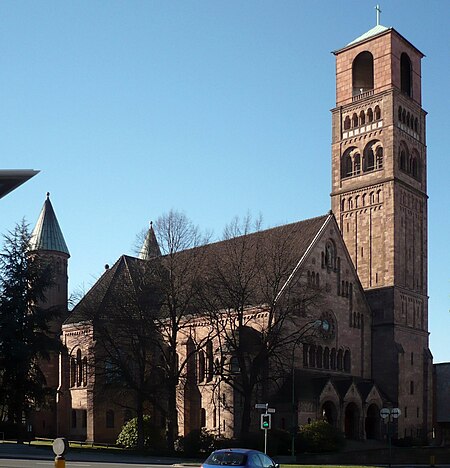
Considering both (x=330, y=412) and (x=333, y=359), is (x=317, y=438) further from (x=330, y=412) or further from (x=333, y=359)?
(x=333, y=359)

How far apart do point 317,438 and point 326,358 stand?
12376 mm

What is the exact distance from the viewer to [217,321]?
53000 mm

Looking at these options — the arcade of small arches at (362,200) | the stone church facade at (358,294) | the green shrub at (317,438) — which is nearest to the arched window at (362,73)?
the stone church facade at (358,294)

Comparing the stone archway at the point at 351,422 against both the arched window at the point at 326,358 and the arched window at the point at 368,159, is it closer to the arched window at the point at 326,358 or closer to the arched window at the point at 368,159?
the arched window at the point at 326,358

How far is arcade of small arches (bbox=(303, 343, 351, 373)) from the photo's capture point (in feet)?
200

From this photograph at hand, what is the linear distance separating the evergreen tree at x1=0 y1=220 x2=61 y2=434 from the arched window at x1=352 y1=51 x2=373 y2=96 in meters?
33.1

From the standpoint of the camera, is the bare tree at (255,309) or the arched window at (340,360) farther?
the arched window at (340,360)

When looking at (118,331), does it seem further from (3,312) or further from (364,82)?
(364,82)

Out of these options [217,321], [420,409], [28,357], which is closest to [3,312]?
[28,357]

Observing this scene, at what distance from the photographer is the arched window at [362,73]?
73.9 meters

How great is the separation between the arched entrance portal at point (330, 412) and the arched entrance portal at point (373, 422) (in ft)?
15.1

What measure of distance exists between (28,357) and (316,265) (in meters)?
22.4

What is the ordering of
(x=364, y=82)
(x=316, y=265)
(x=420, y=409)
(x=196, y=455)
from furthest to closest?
(x=364, y=82) → (x=420, y=409) → (x=316, y=265) → (x=196, y=455)

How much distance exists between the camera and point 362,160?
2761 inches
